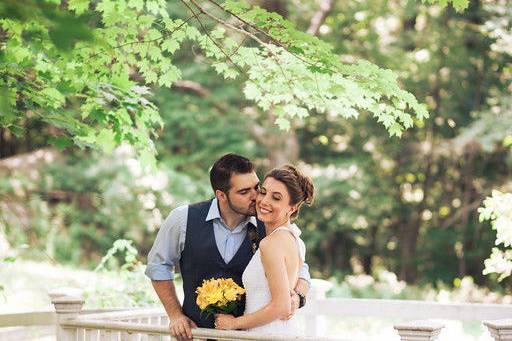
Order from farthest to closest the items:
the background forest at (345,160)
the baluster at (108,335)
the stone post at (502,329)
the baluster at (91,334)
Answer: the background forest at (345,160), the baluster at (91,334), the baluster at (108,335), the stone post at (502,329)

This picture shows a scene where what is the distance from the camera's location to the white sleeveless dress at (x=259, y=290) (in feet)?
12.5

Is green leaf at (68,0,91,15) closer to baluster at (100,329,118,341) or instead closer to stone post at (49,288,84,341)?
stone post at (49,288,84,341)

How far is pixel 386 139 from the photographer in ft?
53.2

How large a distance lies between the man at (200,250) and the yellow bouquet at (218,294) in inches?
8.1

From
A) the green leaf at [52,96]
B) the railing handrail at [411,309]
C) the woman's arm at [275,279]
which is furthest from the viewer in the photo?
the railing handrail at [411,309]

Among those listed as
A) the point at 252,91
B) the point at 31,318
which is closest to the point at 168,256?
the point at 252,91

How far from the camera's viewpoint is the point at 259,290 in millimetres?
3824

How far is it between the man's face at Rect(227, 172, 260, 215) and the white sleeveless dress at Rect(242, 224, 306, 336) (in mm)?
211

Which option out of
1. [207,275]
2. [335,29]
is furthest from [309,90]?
[335,29]

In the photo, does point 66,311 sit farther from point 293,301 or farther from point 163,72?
point 163,72

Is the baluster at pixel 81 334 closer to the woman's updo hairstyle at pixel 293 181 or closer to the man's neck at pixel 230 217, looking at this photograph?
the man's neck at pixel 230 217

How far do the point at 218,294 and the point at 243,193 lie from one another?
18.3 inches

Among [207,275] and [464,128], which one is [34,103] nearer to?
[207,275]

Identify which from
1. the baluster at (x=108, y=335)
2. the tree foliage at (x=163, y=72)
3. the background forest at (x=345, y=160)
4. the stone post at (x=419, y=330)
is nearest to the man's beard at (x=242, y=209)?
the stone post at (x=419, y=330)
